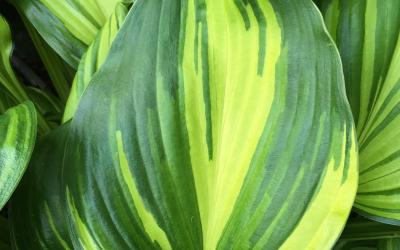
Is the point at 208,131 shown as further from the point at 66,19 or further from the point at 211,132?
the point at 66,19

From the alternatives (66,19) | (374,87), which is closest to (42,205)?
(66,19)

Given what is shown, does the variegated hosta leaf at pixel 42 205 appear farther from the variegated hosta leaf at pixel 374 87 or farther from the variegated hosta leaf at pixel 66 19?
the variegated hosta leaf at pixel 374 87

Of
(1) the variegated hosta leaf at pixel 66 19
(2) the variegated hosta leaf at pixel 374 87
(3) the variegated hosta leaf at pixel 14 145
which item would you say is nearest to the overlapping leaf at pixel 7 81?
(1) the variegated hosta leaf at pixel 66 19

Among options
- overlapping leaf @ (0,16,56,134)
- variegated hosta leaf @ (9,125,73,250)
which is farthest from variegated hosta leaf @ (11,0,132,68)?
variegated hosta leaf @ (9,125,73,250)

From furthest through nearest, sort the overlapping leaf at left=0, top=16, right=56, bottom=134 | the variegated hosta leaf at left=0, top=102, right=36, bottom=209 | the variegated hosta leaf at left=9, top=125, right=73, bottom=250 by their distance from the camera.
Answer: the overlapping leaf at left=0, top=16, right=56, bottom=134 → the variegated hosta leaf at left=9, top=125, right=73, bottom=250 → the variegated hosta leaf at left=0, top=102, right=36, bottom=209

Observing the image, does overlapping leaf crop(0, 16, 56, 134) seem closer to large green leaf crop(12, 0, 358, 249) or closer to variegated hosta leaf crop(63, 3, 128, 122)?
variegated hosta leaf crop(63, 3, 128, 122)

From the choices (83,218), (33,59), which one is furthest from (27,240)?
(33,59)
